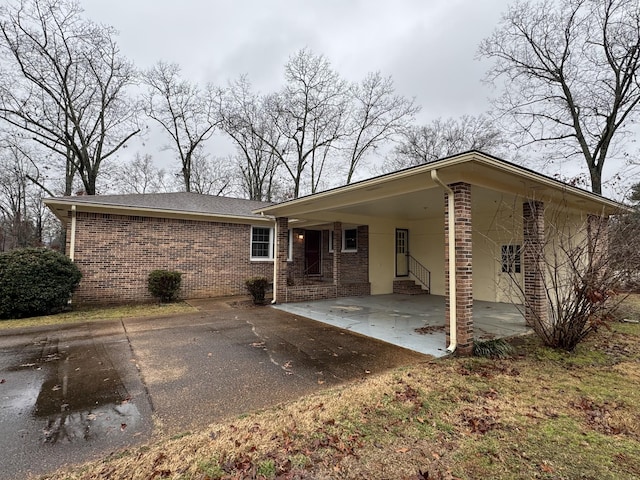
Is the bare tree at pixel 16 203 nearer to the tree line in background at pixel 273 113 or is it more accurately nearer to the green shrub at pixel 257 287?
the tree line in background at pixel 273 113

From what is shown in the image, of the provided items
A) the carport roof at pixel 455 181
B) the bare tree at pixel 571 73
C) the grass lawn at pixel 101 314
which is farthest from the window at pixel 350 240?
the bare tree at pixel 571 73

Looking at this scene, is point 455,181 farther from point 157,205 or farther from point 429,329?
point 157,205

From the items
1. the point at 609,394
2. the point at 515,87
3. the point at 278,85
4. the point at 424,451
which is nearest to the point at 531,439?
the point at 424,451

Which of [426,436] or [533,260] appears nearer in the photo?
[426,436]

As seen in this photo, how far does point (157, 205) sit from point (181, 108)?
51.3 ft

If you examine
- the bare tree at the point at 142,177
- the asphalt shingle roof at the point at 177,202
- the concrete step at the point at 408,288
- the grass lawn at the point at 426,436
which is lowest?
the grass lawn at the point at 426,436

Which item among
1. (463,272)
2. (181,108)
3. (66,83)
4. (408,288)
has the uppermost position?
(181,108)

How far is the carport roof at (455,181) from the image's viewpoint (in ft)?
15.1

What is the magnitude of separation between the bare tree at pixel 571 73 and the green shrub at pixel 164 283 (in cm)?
1823

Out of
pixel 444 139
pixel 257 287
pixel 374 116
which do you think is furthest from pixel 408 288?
pixel 444 139

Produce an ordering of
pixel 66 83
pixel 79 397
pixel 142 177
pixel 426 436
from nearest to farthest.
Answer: pixel 426 436, pixel 79 397, pixel 66 83, pixel 142 177

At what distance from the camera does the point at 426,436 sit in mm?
2711

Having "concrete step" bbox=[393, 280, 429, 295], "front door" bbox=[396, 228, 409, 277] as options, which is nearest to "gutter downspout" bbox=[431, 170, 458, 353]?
"concrete step" bbox=[393, 280, 429, 295]

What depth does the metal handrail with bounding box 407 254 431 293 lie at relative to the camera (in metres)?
11.9
